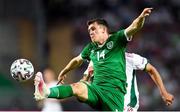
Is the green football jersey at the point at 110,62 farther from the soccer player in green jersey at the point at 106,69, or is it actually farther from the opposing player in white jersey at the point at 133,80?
the opposing player in white jersey at the point at 133,80

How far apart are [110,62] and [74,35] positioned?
8.18 m

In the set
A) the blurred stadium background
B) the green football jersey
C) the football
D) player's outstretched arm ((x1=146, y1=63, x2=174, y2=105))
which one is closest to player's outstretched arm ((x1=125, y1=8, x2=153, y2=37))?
the green football jersey

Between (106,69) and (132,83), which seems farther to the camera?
(132,83)

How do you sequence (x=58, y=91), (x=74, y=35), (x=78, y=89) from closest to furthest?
(x=58, y=91)
(x=78, y=89)
(x=74, y=35)

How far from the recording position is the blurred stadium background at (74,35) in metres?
17.0

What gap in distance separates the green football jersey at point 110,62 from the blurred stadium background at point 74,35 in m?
7.13

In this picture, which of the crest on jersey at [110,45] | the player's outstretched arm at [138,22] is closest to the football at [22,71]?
the crest on jersey at [110,45]

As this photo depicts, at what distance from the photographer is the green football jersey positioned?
30.9 ft

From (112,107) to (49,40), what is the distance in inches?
331

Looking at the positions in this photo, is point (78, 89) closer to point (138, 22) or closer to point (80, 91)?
point (80, 91)

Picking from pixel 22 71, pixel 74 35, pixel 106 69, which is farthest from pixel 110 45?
pixel 74 35

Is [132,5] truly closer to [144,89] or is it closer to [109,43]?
[144,89]

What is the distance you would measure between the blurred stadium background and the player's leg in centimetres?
735

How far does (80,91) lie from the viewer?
30.2 ft
